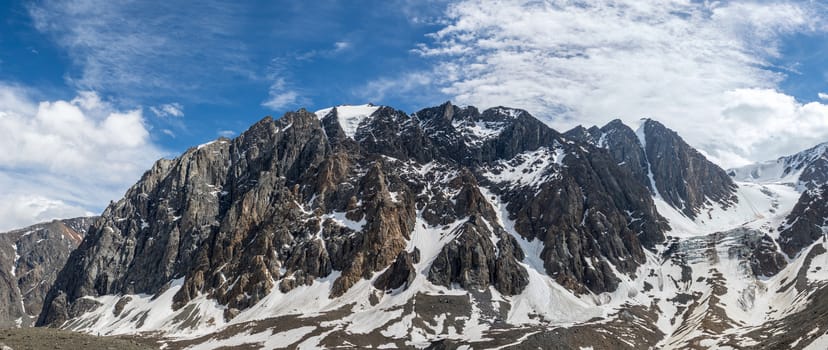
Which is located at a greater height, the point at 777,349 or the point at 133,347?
the point at 133,347

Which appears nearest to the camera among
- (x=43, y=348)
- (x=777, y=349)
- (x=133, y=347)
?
(x=43, y=348)

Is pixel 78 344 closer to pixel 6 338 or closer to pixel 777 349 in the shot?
pixel 6 338

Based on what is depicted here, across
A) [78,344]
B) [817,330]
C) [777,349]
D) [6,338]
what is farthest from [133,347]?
[817,330]

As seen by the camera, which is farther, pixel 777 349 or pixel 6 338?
pixel 777 349

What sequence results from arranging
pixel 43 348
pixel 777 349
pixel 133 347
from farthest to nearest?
pixel 777 349 → pixel 133 347 → pixel 43 348

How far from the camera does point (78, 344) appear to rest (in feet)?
545

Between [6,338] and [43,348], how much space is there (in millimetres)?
12950

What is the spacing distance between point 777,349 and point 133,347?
20323 centimetres

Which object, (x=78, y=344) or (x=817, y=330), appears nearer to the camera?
Result: (x=78, y=344)

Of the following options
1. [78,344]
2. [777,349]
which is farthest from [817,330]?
[78,344]

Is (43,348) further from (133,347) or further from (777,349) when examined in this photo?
(777,349)

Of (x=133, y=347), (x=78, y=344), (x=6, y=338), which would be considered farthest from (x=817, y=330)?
(x=6, y=338)

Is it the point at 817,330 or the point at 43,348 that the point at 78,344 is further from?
the point at 817,330

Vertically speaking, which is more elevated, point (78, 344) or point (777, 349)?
point (78, 344)
